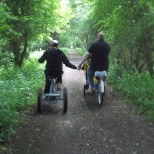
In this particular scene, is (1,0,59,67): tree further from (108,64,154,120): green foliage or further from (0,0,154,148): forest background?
(108,64,154,120): green foliage

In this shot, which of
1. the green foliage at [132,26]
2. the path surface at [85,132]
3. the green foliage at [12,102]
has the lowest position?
the path surface at [85,132]

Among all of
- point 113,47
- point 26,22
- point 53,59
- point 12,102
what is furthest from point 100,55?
point 26,22

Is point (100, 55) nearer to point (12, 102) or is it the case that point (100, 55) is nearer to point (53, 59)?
point (53, 59)

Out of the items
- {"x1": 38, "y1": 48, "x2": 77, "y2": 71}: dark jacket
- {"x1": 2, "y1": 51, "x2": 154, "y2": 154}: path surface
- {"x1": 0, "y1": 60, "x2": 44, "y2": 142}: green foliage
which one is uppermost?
{"x1": 38, "y1": 48, "x2": 77, "y2": 71}: dark jacket

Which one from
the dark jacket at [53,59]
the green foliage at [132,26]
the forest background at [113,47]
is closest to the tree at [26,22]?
the forest background at [113,47]

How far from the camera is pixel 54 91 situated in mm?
9031

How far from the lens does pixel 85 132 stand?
23.1 ft

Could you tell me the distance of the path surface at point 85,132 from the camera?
238 inches

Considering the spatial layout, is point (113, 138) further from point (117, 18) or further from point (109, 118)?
point (117, 18)

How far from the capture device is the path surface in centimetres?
605

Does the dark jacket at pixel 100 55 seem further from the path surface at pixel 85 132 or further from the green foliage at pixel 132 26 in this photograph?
the green foliage at pixel 132 26

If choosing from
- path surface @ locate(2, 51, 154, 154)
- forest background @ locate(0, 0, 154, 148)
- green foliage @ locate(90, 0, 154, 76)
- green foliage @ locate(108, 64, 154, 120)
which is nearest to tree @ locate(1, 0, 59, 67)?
forest background @ locate(0, 0, 154, 148)

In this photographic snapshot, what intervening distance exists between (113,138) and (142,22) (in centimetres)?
667

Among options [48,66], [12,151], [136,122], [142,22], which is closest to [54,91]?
[48,66]
